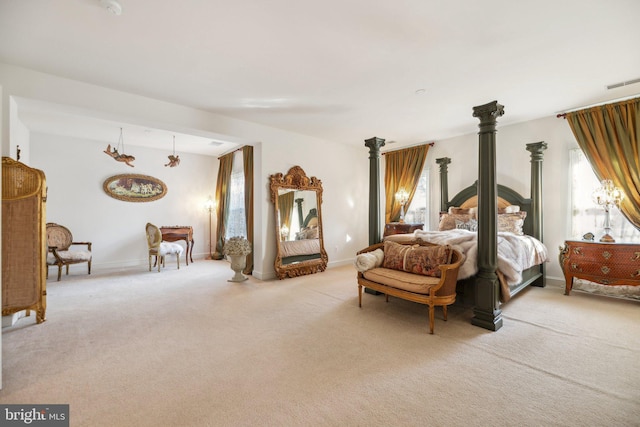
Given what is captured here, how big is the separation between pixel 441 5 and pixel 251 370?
3.16 m

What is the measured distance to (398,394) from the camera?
1.81 m

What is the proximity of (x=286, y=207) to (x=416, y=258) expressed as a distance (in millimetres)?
2773

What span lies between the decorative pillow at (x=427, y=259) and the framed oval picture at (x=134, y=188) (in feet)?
20.1

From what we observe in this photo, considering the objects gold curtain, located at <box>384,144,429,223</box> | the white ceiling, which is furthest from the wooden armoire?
gold curtain, located at <box>384,144,429,223</box>

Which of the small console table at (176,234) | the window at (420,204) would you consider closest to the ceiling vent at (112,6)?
the small console table at (176,234)

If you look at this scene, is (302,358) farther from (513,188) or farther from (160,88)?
→ (513,188)

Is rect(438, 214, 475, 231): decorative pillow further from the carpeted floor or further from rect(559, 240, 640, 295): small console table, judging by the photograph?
the carpeted floor

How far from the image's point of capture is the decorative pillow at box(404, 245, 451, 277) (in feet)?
9.93

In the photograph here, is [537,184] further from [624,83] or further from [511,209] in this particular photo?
[624,83]

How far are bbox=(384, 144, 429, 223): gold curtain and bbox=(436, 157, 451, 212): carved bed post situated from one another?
44 centimetres

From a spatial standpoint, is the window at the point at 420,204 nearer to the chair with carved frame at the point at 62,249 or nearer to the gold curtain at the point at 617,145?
the gold curtain at the point at 617,145

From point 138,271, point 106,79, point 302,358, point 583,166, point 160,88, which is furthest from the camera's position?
point 138,271

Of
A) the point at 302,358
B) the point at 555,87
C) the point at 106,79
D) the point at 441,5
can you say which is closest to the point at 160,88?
the point at 106,79

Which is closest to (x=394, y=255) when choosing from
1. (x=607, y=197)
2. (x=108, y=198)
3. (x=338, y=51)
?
(x=338, y=51)
